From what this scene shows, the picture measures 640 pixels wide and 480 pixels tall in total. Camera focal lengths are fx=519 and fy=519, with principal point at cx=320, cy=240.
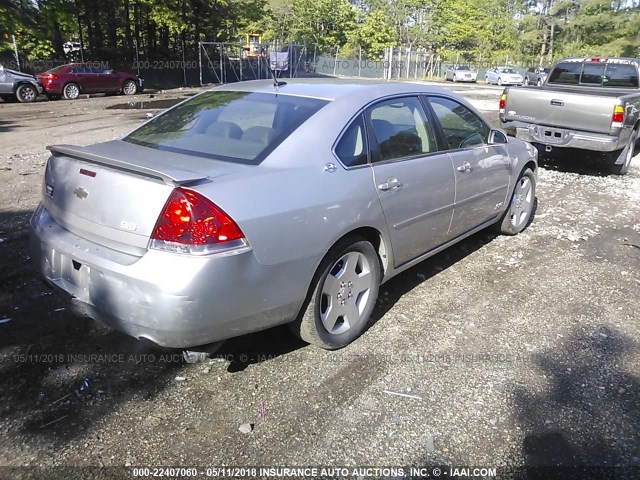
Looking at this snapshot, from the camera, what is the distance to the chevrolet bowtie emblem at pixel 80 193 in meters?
2.88

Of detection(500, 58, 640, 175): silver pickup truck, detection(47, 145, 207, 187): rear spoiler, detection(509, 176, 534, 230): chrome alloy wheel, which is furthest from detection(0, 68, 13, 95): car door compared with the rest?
detection(509, 176, 534, 230): chrome alloy wheel

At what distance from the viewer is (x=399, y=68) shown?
5156 centimetres

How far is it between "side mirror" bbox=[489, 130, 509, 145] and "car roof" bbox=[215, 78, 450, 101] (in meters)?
1.02

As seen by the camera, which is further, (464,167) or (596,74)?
(596,74)

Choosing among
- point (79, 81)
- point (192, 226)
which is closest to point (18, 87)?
point (79, 81)

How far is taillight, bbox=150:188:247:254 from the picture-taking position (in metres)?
2.52

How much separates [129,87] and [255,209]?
2328cm

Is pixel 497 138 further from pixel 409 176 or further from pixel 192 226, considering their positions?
pixel 192 226

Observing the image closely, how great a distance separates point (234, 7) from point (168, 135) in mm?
34268

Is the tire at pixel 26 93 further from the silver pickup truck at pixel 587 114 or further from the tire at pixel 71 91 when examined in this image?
the silver pickup truck at pixel 587 114

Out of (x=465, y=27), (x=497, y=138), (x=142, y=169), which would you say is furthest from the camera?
(x=465, y=27)

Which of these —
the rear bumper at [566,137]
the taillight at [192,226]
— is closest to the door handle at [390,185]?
the taillight at [192,226]

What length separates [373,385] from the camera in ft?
10.1

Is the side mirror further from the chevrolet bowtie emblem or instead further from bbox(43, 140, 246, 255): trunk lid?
the chevrolet bowtie emblem
